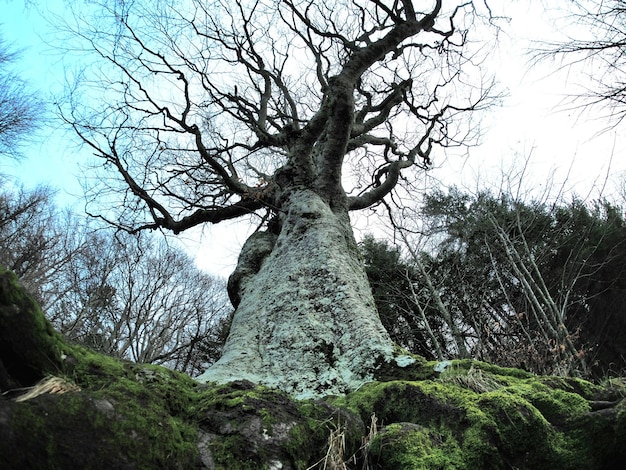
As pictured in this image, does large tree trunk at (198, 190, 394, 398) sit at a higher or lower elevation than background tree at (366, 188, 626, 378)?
lower

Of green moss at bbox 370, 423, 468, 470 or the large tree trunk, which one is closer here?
green moss at bbox 370, 423, 468, 470

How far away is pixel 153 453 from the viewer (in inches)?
48.9

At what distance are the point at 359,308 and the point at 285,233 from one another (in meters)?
1.66

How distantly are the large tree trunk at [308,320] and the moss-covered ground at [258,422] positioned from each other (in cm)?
75

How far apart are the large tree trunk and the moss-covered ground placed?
2.45 feet

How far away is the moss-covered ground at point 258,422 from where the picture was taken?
111 centimetres

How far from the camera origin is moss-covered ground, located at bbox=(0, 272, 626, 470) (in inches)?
43.8

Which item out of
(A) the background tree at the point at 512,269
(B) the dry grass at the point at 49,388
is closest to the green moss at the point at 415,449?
(B) the dry grass at the point at 49,388

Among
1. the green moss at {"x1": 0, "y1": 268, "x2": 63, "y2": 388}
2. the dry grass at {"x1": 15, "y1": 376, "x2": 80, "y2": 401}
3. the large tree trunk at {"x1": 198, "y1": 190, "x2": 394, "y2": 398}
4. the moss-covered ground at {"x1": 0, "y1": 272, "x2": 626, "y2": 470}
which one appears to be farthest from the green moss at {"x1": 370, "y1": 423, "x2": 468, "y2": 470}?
the green moss at {"x1": 0, "y1": 268, "x2": 63, "y2": 388}

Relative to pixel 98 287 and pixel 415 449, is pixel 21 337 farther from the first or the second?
pixel 98 287

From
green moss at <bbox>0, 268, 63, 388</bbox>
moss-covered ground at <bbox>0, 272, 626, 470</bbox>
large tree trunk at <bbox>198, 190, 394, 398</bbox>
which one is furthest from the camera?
large tree trunk at <bbox>198, 190, 394, 398</bbox>

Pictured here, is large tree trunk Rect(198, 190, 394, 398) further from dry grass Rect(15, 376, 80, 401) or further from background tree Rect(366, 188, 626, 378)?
background tree Rect(366, 188, 626, 378)

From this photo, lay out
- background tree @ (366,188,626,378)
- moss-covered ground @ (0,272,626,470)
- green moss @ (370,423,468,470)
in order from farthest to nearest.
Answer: background tree @ (366,188,626,378), green moss @ (370,423,468,470), moss-covered ground @ (0,272,626,470)

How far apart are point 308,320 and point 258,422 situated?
67.7 inches
